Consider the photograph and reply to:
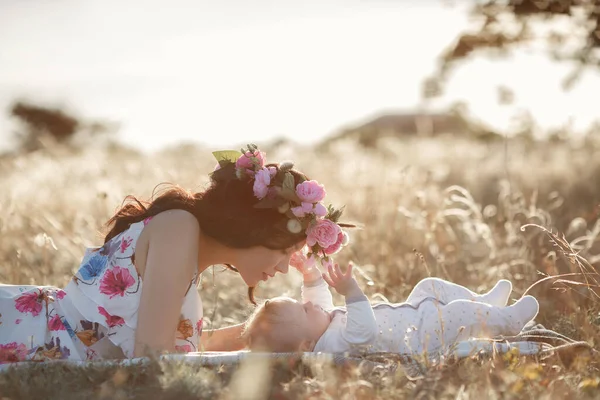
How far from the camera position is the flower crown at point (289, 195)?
3486mm

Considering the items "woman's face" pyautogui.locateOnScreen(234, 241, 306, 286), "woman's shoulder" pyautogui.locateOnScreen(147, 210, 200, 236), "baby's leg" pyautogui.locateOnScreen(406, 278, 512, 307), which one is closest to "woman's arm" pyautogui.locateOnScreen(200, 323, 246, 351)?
"woman's face" pyautogui.locateOnScreen(234, 241, 306, 286)

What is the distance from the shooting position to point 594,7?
219 inches

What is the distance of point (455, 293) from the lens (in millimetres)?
4051

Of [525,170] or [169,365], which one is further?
[525,170]

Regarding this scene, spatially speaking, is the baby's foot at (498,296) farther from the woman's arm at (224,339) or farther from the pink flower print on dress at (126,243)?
the pink flower print on dress at (126,243)

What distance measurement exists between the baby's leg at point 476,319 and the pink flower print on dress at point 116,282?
142 centimetres

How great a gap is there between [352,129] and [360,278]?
21.4 meters

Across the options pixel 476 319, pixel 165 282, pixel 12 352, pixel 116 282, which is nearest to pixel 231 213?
pixel 165 282

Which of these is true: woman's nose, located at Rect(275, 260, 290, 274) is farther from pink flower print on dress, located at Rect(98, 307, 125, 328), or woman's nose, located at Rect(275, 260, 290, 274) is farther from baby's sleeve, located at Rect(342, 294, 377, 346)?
pink flower print on dress, located at Rect(98, 307, 125, 328)

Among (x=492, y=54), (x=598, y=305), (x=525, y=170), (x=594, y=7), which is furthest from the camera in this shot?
(x=525, y=170)

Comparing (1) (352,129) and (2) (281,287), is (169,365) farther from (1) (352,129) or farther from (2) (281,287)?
(1) (352,129)

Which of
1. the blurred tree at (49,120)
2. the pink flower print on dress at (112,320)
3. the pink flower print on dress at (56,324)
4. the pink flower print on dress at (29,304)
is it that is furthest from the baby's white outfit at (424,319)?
the blurred tree at (49,120)

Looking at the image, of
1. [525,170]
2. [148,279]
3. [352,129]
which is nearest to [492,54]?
[525,170]

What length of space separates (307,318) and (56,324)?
1.21m
